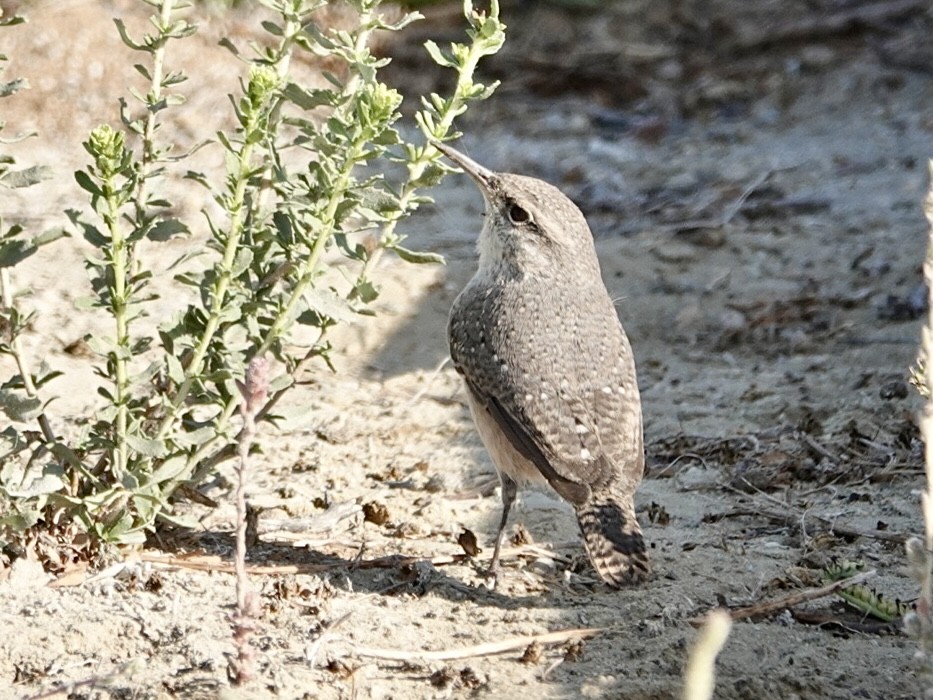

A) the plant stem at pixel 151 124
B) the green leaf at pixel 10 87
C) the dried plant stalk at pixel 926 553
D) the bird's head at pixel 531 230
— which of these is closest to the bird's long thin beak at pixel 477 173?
the bird's head at pixel 531 230

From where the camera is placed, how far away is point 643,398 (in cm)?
727

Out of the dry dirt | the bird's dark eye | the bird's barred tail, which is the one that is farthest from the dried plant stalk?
the bird's dark eye

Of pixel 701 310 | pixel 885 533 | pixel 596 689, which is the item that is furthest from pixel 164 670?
pixel 701 310

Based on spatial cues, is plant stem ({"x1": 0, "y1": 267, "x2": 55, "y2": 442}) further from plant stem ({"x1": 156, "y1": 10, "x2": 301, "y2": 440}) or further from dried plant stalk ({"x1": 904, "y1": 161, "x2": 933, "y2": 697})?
dried plant stalk ({"x1": 904, "y1": 161, "x2": 933, "y2": 697})

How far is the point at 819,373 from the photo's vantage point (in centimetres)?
740

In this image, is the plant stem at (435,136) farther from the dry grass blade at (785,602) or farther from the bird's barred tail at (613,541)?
the dry grass blade at (785,602)

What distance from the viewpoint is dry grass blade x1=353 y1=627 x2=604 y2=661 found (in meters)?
4.19

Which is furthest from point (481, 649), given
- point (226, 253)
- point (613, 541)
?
point (226, 253)

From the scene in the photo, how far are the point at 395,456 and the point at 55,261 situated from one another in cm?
233

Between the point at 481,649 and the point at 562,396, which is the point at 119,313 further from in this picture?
the point at 562,396

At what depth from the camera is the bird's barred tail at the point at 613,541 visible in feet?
15.3

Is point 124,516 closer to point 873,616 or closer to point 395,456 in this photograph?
point 395,456

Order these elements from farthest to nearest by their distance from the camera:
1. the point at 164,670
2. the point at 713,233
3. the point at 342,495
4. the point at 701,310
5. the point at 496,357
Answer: the point at 713,233, the point at 701,310, the point at 342,495, the point at 496,357, the point at 164,670

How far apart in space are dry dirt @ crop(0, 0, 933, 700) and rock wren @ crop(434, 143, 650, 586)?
1.07 feet
